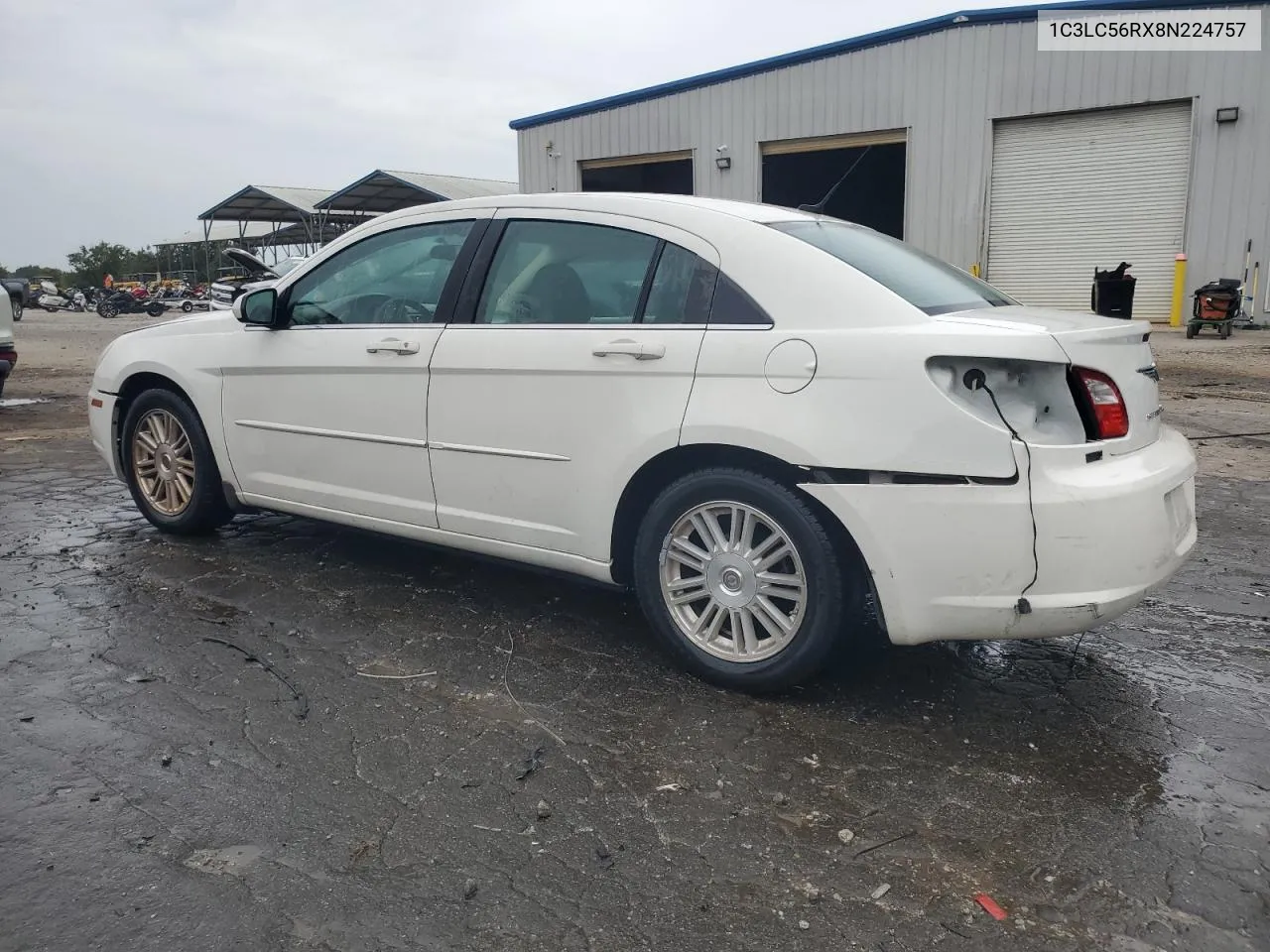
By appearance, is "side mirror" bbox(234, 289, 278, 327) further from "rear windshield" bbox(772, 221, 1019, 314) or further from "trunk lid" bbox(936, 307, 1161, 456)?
"trunk lid" bbox(936, 307, 1161, 456)

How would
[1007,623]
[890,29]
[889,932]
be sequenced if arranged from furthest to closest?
[890,29]
[1007,623]
[889,932]

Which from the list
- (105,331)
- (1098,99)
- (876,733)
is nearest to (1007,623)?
(876,733)

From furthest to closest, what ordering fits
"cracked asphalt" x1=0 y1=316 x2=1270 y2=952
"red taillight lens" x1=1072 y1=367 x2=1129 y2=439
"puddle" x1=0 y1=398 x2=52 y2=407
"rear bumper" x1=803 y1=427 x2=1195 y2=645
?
"puddle" x1=0 y1=398 x2=52 y2=407, "red taillight lens" x1=1072 y1=367 x2=1129 y2=439, "rear bumper" x1=803 y1=427 x2=1195 y2=645, "cracked asphalt" x1=0 y1=316 x2=1270 y2=952

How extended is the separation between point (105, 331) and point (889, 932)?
87.3ft

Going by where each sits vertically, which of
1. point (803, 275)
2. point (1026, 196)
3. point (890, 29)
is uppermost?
point (890, 29)

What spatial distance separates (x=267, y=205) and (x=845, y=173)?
22.6 metres

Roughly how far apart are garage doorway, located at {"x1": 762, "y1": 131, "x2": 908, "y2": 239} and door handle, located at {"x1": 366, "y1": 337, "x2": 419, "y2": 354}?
15.9m

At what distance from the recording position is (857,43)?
752 inches

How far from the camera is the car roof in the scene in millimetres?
3654

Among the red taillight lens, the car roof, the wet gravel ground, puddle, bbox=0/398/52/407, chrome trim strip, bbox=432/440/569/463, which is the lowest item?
the wet gravel ground

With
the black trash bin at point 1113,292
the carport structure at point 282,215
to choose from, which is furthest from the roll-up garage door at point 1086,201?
the carport structure at point 282,215

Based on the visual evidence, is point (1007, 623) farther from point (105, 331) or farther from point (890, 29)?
point (105, 331)

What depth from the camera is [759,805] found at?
271 centimetres

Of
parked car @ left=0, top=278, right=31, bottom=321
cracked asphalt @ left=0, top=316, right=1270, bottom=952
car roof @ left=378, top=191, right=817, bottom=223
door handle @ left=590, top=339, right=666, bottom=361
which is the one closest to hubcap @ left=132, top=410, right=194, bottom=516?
cracked asphalt @ left=0, top=316, right=1270, bottom=952
